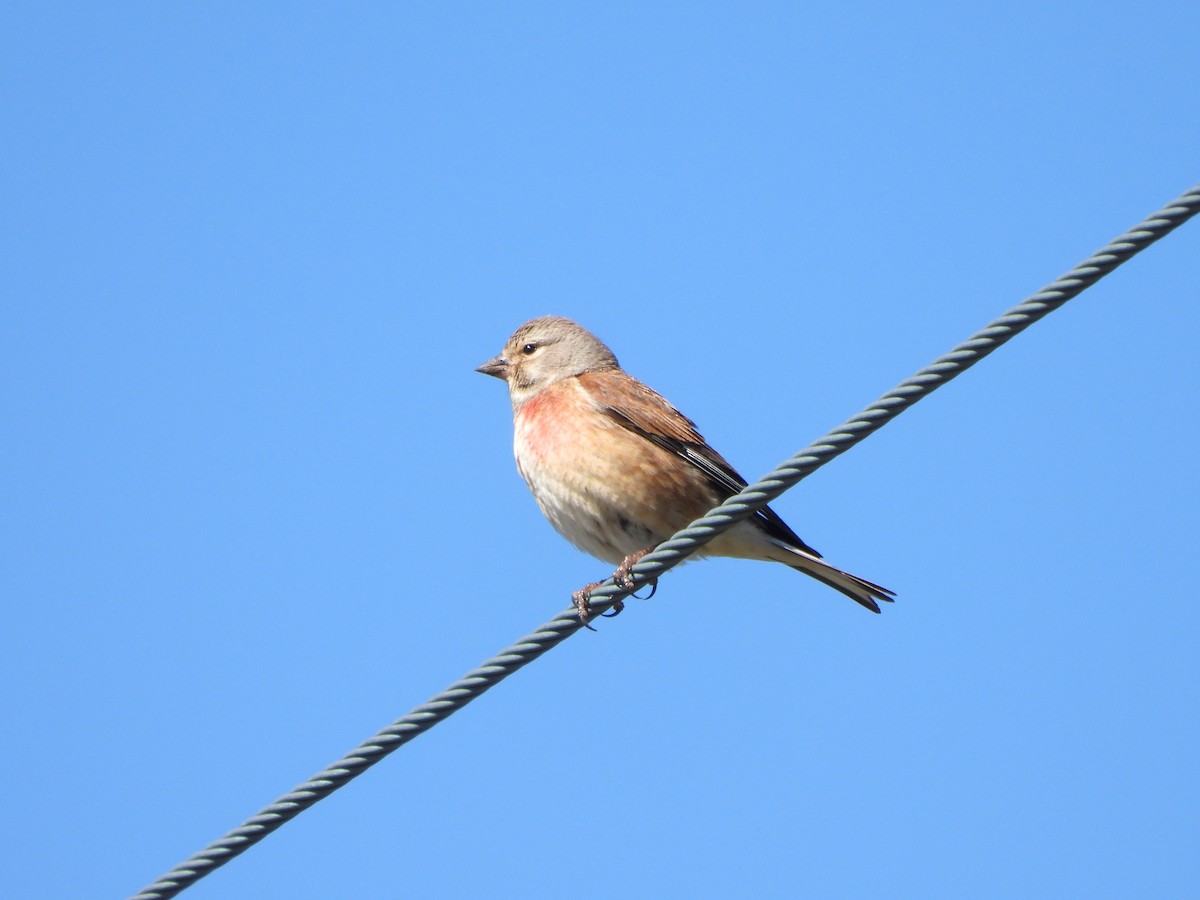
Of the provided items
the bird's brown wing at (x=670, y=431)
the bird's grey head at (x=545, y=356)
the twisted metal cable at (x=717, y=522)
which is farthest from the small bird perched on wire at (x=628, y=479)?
the twisted metal cable at (x=717, y=522)

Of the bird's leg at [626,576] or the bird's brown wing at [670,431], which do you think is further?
the bird's brown wing at [670,431]

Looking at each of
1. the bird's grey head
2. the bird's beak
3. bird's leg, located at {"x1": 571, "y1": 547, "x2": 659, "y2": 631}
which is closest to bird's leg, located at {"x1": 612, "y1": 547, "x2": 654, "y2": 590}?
bird's leg, located at {"x1": 571, "y1": 547, "x2": 659, "y2": 631}

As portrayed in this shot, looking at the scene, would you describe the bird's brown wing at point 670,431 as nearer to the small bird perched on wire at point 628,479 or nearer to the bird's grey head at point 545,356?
the small bird perched on wire at point 628,479

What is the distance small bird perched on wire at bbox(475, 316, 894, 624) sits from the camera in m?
6.59

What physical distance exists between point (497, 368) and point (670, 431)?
142 cm

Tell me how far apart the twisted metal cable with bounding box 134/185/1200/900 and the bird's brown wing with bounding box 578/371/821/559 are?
1.87m

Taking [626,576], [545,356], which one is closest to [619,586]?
[626,576]

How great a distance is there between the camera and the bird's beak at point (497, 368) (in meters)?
8.02

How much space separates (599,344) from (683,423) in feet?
3.54

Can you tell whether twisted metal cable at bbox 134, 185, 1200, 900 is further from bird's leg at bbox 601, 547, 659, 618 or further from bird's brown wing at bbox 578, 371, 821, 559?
bird's brown wing at bbox 578, 371, 821, 559

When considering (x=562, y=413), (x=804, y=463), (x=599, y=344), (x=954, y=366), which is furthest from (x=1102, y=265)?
(x=599, y=344)

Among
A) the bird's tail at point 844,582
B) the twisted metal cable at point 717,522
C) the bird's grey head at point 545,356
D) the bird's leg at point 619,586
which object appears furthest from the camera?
the bird's grey head at point 545,356

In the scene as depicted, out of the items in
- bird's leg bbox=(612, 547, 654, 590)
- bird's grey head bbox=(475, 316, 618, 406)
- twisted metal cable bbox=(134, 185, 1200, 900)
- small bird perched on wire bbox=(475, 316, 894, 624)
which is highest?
bird's grey head bbox=(475, 316, 618, 406)

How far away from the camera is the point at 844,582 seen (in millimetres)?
6695
